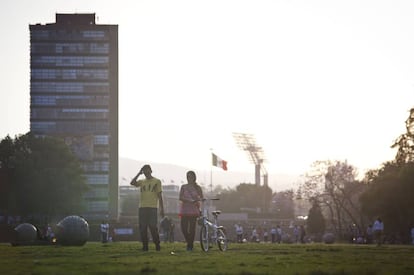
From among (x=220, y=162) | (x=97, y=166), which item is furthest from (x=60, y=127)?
(x=220, y=162)

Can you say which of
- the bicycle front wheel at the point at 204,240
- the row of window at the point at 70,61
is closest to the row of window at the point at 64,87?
the row of window at the point at 70,61

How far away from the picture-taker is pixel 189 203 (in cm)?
2542

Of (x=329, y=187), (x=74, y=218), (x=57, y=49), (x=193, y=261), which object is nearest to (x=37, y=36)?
(x=57, y=49)

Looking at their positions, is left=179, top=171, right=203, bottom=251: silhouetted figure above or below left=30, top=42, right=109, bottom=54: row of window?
below

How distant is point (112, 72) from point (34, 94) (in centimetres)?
1633

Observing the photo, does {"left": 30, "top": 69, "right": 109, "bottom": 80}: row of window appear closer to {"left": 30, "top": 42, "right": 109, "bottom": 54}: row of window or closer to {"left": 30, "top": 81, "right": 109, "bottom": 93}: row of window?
{"left": 30, "top": 81, "right": 109, "bottom": 93}: row of window

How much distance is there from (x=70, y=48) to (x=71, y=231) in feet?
482

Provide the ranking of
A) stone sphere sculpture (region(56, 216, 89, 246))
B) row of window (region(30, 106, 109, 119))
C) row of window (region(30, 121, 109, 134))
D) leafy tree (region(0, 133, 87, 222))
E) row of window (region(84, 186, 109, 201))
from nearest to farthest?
1. stone sphere sculpture (region(56, 216, 89, 246))
2. leafy tree (region(0, 133, 87, 222))
3. row of window (region(84, 186, 109, 201))
4. row of window (region(30, 121, 109, 134))
5. row of window (region(30, 106, 109, 119))

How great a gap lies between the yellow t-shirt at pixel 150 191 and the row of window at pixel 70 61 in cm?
15202

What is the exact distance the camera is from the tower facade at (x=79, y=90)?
172 meters

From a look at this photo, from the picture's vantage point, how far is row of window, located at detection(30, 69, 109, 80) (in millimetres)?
174000

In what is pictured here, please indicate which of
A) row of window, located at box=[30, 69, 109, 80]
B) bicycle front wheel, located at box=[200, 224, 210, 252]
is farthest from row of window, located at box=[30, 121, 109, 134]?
bicycle front wheel, located at box=[200, 224, 210, 252]

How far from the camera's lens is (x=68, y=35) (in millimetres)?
174875

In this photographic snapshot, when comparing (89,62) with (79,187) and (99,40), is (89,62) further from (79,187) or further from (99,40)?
(79,187)
